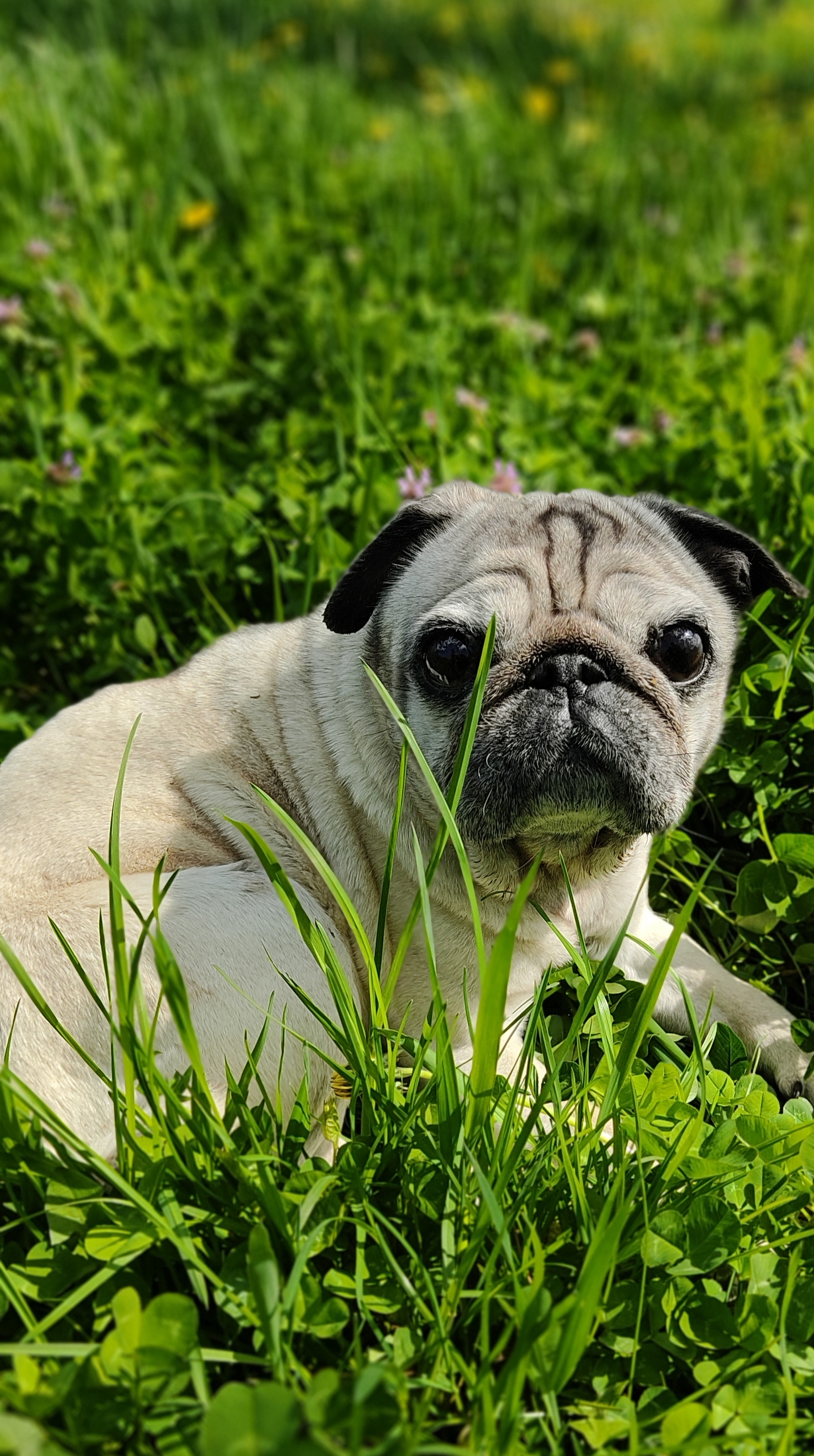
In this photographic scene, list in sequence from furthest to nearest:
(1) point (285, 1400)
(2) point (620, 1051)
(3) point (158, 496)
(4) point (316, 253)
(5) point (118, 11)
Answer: (5) point (118, 11) → (4) point (316, 253) → (3) point (158, 496) → (2) point (620, 1051) → (1) point (285, 1400)

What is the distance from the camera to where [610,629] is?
256cm

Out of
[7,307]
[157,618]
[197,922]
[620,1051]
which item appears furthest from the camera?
[7,307]

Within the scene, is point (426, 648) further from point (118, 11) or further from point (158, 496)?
point (118, 11)

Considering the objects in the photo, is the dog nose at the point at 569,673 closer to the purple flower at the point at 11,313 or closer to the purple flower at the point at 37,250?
the purple flower at the point at 11,313

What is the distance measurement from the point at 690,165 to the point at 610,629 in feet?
20.9

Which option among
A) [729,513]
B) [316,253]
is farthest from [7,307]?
[729,513]

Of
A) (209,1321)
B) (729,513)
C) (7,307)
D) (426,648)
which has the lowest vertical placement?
(209,1321)

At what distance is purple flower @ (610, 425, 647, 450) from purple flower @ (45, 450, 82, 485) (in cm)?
210

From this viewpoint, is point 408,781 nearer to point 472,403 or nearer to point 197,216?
point 472,403

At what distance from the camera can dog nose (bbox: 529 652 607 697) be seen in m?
2.44

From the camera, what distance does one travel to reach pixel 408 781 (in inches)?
108

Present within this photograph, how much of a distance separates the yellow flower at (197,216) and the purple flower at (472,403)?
2538mm

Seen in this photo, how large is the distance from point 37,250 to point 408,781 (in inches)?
160

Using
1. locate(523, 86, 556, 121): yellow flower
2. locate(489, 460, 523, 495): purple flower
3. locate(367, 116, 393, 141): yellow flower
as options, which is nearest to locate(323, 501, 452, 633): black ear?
locate(489, 460, 523, 495): purple flower
